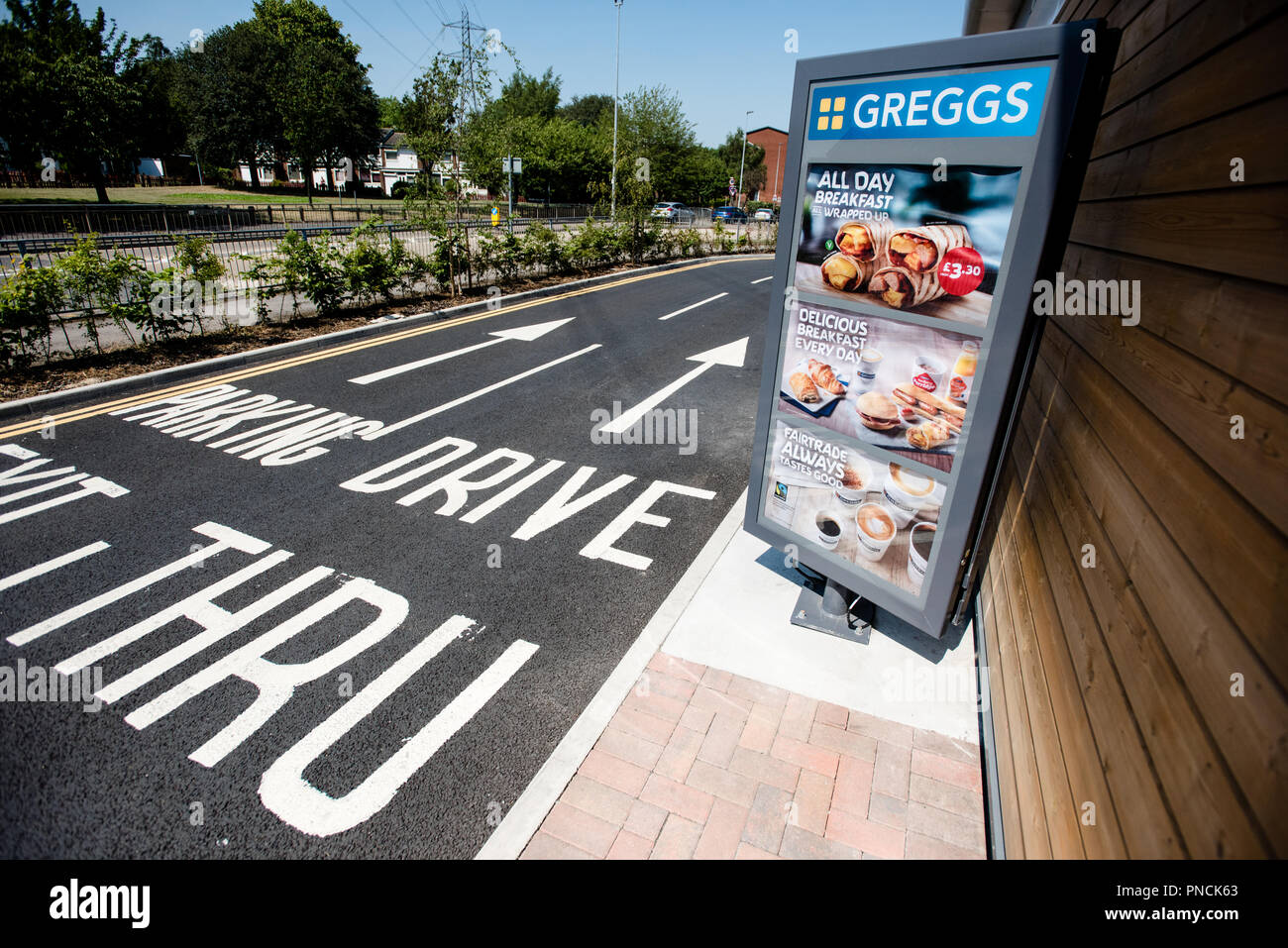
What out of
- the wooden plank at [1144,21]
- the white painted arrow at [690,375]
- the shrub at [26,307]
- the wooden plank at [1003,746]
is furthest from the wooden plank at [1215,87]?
the shrub at [26,307]

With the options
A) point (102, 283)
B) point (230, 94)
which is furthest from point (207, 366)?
point (230, 94)

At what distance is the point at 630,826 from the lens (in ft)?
10.6

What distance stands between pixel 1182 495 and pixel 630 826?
109 inches

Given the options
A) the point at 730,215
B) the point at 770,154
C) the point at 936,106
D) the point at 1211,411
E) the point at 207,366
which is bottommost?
the point at 207,366

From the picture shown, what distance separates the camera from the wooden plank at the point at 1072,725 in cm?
204

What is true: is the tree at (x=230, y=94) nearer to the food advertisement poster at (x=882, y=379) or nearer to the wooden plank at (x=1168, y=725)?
the food advertisement poster at (x=882, y=379)

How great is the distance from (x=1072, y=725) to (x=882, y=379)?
2.11 meters

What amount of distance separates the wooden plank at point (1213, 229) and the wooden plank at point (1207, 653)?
776 millimetres

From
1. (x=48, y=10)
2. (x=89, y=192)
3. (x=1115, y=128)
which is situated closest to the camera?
(x=1115, y=128)

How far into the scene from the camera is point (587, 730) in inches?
149

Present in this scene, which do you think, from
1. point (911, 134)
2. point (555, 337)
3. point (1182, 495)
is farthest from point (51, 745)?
point (555, 337)

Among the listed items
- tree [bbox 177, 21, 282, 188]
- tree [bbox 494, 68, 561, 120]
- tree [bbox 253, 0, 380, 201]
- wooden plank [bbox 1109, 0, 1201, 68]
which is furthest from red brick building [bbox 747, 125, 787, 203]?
wooden plank [bbox 1109, 0, 1201, 68]

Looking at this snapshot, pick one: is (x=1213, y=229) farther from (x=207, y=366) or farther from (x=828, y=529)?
(x=207, y=366)
